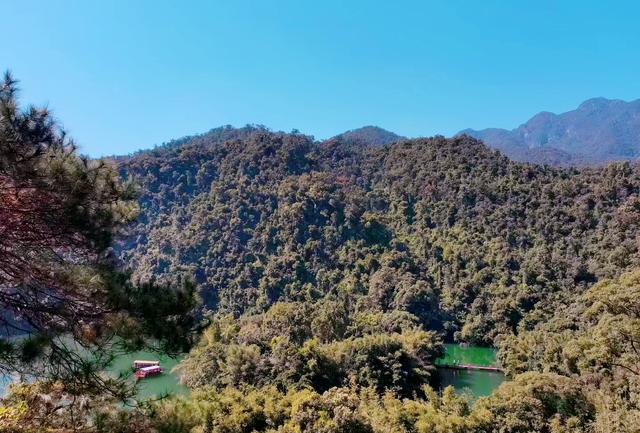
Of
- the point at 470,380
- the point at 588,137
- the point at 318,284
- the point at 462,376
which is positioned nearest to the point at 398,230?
the point at 318,284

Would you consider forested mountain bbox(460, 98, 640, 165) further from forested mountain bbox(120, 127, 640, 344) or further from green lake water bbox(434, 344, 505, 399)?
green lake water bbox(434, 344, 505, 399)

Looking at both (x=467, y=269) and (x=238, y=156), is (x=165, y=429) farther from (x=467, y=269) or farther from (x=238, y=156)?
(x=238, y=156)

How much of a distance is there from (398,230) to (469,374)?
2031 centimetres

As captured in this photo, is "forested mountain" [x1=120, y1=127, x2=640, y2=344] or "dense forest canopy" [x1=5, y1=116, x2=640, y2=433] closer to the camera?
"dense forest canopy" [x1=5, y1=116, x2=640, y2=433]

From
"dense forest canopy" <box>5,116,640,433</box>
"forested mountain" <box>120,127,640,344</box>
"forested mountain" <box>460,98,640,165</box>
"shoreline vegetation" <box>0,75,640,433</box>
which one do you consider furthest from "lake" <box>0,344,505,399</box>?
"forested mountain" <box>460,98,640,165</box>

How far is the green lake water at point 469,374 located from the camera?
2014 cm

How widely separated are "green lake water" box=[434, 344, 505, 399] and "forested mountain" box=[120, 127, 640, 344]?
1.22 meters

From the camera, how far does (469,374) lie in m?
22.6

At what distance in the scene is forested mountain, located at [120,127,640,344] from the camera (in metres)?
29.4

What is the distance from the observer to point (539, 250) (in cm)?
3116

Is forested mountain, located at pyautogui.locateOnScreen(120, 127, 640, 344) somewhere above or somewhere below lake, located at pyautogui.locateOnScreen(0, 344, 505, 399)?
above

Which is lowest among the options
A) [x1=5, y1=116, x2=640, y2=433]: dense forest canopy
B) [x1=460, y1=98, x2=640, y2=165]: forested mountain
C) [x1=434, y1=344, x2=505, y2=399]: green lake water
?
[x1=434, y1=344, x2=505, y2=399]: green lake water

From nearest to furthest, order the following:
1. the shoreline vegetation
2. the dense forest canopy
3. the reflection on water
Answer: the shoreline vegetation < the dense forest canopy < the reflection on water

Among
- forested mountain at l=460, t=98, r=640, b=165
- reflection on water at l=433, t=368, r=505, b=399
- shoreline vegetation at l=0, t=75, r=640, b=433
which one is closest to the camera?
shoreline vegetation at l=0, t=75, r=640, b=433
